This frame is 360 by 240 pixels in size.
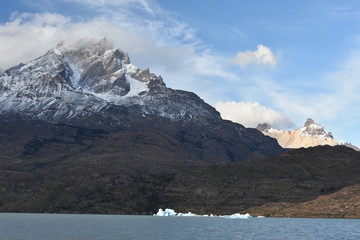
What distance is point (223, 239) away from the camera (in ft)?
627

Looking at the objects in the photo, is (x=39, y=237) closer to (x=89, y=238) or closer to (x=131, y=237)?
(x=89, y=238)

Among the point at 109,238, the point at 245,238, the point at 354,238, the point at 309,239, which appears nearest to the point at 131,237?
the point at 109,238

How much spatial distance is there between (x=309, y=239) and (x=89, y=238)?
3134 inches

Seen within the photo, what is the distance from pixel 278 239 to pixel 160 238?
42606 mm

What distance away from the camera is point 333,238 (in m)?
199

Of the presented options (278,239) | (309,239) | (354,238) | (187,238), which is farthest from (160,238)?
(354,238)

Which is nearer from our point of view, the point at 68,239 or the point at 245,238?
the point at 68,239

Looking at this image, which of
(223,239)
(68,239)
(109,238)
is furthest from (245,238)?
(68,239)

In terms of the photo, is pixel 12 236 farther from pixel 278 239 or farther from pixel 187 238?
pixel 278 239

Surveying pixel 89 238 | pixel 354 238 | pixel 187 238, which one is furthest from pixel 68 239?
pixel 354 238

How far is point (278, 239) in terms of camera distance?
194 metres

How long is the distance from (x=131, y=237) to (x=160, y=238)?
38.1 ft

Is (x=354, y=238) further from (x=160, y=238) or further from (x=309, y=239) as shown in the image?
(x=160, y=238)

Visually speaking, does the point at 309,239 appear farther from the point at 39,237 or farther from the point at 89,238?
the point at 39,237
